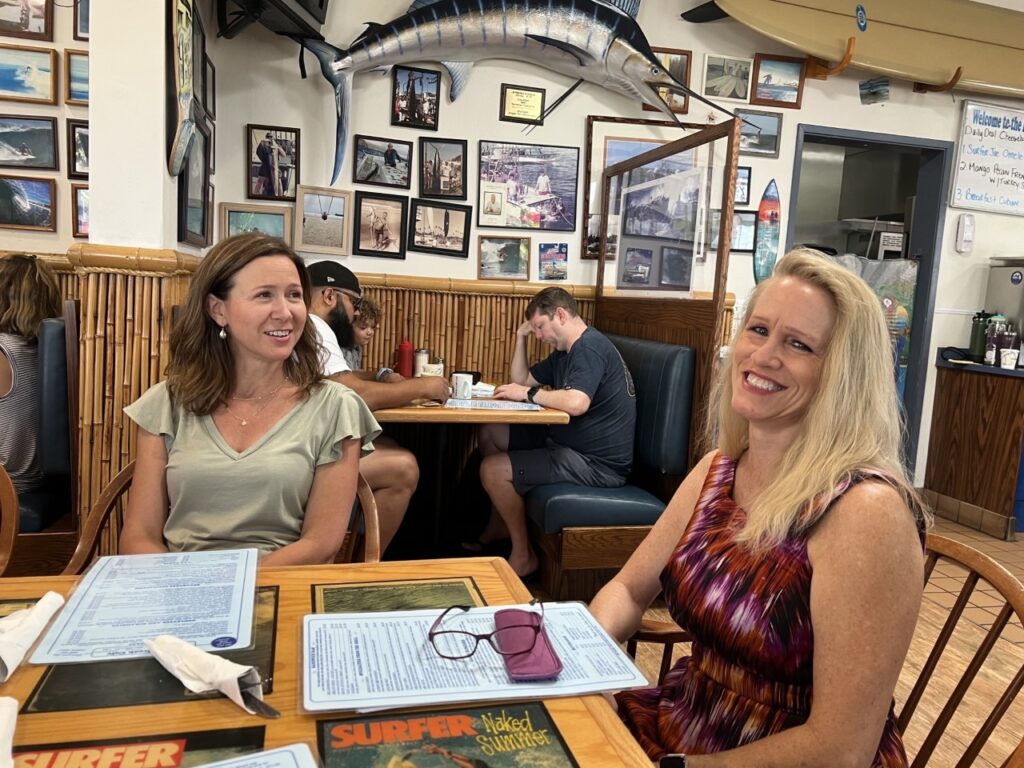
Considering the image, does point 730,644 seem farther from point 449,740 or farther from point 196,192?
point 196,192

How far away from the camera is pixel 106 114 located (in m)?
2.36

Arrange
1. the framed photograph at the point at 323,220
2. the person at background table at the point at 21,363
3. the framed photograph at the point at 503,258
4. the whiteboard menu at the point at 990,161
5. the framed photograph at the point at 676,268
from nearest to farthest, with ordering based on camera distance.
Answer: the person at background table at the point at 21,363 → the framed photograph at the point at 676,268 → the framed photograph at the point at 323,220 → the framed photograph at the point at 503,258 → the whiteboard menu at the point at 990,161

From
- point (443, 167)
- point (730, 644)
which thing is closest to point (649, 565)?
point (730, 644)

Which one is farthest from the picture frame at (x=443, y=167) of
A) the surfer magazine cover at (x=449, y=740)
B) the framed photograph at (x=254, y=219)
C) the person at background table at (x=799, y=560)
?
the surfer magazine cover at (x=449, y=740)

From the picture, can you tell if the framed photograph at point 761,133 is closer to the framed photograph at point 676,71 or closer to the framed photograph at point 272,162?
the framed photograph at point 676,71

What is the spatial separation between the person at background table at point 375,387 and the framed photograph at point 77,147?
54.8 inches

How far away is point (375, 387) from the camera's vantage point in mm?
2795

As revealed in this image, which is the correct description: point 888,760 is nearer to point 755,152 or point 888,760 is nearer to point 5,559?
point 5,559

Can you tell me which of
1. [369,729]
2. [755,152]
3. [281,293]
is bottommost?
[369,729]

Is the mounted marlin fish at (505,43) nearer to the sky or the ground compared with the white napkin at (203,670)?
nearer to the sky

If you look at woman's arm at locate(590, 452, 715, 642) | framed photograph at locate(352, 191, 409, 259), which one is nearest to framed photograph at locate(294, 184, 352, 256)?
framed photograph at locate(352, 191, 409, 259)

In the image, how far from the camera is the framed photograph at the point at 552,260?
4.24 metres

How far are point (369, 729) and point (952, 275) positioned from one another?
5.25m

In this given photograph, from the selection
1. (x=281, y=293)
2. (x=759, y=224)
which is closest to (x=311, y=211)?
(x=281, y=293)
